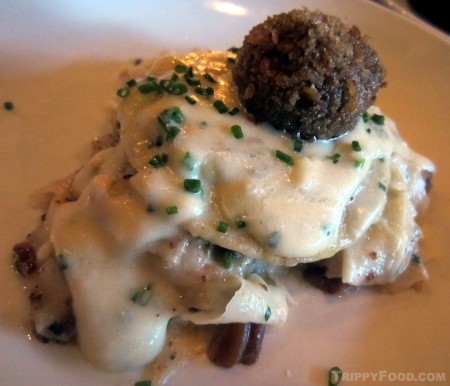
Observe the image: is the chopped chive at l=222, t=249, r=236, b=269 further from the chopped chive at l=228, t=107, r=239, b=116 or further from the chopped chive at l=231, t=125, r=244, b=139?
the chopped chive at l=228, t=107, r=239, b=116

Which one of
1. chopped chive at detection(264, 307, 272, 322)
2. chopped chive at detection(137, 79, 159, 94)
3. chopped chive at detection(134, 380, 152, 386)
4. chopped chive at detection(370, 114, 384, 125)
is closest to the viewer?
chopped chive at detection(134, 380, 152, 386)

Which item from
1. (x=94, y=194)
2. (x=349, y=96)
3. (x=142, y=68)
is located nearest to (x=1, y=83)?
(x=142, y=68)

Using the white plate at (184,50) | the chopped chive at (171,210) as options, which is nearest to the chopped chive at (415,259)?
the white plate at (184,50)

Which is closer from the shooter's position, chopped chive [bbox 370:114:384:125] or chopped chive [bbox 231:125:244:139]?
chopped chive [bbox 231:125:244:139]

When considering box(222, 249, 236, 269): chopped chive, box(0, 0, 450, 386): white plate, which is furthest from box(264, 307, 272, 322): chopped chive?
box(222, 249, 236, 269): chopped chive

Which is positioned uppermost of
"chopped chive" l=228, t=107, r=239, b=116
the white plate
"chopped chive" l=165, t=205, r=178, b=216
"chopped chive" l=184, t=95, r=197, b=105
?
"chopped chive" l=228, t=107, r=239, b=116

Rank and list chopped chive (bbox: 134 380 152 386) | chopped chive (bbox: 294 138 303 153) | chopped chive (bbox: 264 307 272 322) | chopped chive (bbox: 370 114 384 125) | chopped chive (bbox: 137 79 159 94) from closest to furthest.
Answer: chopped chive (bbox: 134 380 152 386)
chopped chive (bbox: 264 307 272 322)
chopped chive (bbox: 294 138 303 153)
chopped chive (bbox: 137 79 159 94)
chopped chive (bbox: 370 114 384 125)

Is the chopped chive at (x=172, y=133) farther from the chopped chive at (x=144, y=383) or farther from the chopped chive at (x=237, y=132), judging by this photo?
the chopped chive at (x=144, y=383)
